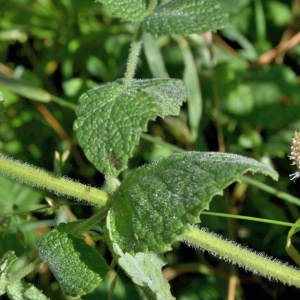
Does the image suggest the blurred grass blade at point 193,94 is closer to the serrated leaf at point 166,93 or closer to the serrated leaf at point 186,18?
the serrated leaf at point 166,93

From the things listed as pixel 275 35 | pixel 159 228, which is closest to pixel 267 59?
pixel 275 35

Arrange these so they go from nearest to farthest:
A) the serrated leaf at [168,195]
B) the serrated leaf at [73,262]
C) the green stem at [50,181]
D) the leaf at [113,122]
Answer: the serrated leaf at [168,195] → the leaf at [113,122] → the serrated leaf at [73,262] → the green stem at [50,181]

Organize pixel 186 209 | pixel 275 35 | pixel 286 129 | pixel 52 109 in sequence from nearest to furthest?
pixel 186 209 < pixel 286 129 < pixel 52 109 < pixel 275 35

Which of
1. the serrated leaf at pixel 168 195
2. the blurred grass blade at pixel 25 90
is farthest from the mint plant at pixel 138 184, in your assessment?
the blurred grass blade at pixel 25 90

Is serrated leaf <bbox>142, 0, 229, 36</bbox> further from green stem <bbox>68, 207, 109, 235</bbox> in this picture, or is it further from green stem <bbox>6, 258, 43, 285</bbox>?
green stem <bbox>6, 258, 43, 285</bbox>


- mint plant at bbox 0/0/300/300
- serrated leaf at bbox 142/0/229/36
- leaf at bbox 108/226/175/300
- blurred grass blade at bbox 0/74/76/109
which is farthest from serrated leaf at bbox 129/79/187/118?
blurred grass blade at bbox 0/74/76/109

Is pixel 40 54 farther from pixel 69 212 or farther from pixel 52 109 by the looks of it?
pixel 69 212

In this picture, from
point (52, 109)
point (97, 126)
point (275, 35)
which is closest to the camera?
point (97, 126)
